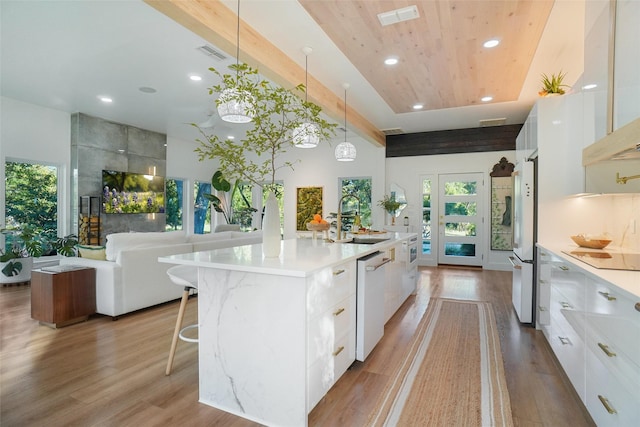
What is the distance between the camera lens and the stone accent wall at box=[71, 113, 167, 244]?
610 centimetres

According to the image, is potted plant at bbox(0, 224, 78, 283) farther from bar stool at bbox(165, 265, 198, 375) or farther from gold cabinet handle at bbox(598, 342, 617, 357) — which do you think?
gold cabinet handle at bbox(598, 342, 617, 357)

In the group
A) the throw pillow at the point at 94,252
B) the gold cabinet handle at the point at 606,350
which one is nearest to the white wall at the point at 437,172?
the gold cabinet handle at the point at 606,350

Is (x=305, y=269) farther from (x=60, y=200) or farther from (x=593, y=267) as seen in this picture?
(x=60, y=200)

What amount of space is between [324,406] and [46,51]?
15.1ft

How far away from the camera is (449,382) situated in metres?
2.32

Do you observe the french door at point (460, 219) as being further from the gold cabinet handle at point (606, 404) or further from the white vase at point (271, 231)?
the white vase at point (271, 231)

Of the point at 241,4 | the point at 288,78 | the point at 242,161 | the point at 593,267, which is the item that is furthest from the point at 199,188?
the point at 593,267

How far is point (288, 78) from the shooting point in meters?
3.77

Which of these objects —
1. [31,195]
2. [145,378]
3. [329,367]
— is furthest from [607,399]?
[31,195]

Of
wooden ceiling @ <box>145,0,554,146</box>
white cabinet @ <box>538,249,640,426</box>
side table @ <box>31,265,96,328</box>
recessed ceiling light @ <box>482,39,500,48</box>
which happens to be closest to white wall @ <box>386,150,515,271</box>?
wooden ceiling @ <box>145,0,554,146</box>

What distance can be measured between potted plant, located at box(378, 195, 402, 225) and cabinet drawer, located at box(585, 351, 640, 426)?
5.43 meters

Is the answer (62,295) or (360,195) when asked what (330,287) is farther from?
(360,195)

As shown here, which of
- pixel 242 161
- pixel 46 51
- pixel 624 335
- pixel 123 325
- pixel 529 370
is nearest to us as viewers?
pixel 624 335

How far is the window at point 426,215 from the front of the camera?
7.68m
